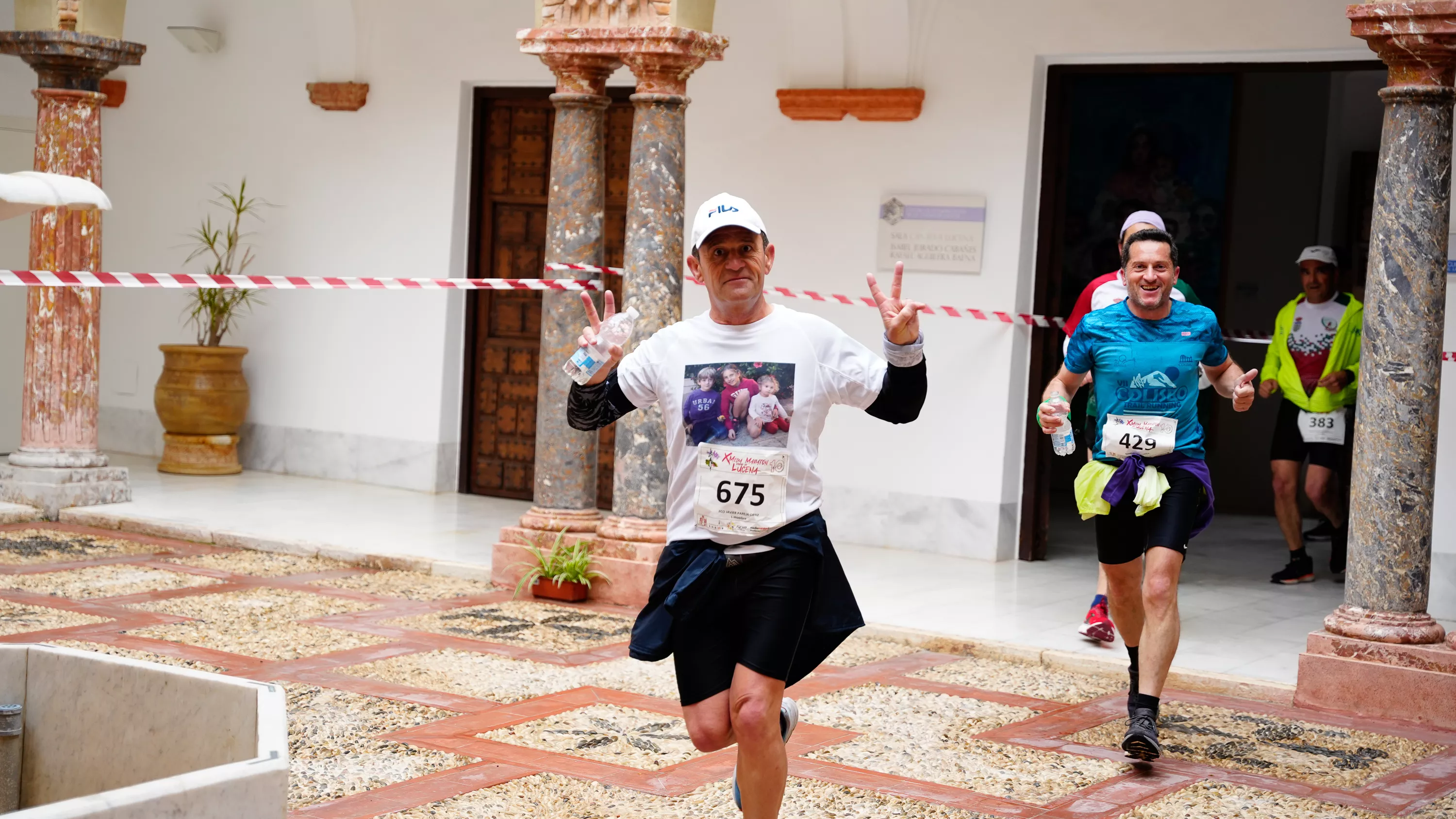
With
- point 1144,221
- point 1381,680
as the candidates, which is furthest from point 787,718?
point 1381,680

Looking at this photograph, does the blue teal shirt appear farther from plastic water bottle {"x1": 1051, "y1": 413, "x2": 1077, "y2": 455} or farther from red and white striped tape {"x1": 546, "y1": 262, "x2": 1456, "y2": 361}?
red and white striped tape {"x1": 546, "y1": 262, "x2": 1456, "y2": 361}

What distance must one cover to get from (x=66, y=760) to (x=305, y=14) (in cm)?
906

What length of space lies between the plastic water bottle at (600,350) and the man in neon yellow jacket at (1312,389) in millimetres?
5552

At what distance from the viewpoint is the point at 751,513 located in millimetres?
3986

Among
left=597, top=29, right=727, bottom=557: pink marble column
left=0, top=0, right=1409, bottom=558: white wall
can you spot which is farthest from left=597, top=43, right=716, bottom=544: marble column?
left=0, top=0, right=1409, bottom=558: white wall

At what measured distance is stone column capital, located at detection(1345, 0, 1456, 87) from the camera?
245 inches

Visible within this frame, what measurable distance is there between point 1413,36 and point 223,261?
28.2ft

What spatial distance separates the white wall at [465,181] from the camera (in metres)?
9.52

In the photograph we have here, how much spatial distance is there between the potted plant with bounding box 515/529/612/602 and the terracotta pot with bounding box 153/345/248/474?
445 cm

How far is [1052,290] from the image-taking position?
983cm

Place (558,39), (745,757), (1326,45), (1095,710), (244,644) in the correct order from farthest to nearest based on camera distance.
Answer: (1326,45)
(558,39)
(244,644)
(1095,710)
(745,757)

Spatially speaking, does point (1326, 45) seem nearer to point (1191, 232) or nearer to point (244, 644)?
point (1191, 232)

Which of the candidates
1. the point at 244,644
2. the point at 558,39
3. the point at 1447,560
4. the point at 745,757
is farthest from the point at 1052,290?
the point at 745,757

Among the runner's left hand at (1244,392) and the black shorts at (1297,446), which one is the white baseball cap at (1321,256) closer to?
the black shorts at (1297,446)
